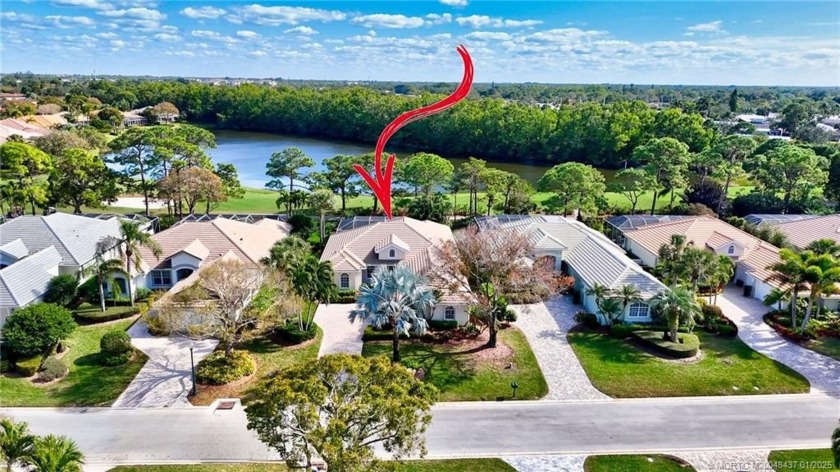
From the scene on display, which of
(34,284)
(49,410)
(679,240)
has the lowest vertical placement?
(49,410)

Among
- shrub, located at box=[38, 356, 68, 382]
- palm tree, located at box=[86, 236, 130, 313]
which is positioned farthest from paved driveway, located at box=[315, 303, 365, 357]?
palm tree, located at box=[86, 236, 130, 313]

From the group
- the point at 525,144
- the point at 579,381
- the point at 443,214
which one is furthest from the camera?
the point at 525,144

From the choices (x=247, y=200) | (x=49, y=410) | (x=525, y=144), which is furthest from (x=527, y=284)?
(x=525, y=144)

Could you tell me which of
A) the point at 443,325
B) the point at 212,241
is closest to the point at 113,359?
the point at 212,241

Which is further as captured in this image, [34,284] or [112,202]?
[112,202]

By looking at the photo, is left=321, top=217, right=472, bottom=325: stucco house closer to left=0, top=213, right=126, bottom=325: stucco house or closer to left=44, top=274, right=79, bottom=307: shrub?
left=44, top=274, right=79, bottom=307: shrub

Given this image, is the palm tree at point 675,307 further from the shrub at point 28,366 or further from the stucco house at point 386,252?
the shrub at point 28,366

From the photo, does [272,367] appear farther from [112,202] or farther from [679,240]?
[112,202]
